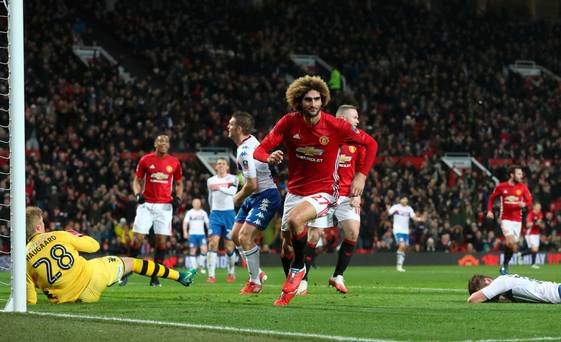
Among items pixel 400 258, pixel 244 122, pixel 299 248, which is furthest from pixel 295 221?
pixel 400 258

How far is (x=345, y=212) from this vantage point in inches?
566

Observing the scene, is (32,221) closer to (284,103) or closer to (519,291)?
(519,291)

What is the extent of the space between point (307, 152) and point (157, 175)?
6.52 m

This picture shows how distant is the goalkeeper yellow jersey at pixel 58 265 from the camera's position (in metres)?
10.6

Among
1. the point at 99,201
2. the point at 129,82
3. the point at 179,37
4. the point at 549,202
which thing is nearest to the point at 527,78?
the point at 549,202

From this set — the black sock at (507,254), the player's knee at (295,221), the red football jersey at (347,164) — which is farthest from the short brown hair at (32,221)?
the black sock at (507,254)

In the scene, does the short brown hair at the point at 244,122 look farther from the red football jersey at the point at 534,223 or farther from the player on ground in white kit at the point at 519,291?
the red football jersey at the point at 534,223

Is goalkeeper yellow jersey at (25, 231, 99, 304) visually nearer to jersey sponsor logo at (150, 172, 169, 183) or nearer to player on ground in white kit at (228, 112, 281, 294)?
player on ground in white kit at (228, 112, 281, 294)

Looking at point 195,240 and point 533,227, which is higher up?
point 195,240

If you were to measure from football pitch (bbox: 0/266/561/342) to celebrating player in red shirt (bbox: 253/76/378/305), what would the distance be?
30.2 inches

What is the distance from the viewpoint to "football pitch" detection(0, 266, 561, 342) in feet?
25.4

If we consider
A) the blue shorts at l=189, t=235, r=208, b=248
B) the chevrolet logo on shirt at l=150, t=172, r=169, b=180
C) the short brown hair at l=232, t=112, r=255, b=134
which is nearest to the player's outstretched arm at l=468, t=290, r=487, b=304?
the short brown hair at l=232, t=112, r=255, b=134

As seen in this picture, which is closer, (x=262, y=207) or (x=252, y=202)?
(x=262, y=207)

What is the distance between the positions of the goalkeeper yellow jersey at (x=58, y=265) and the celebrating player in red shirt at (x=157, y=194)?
6.11m
